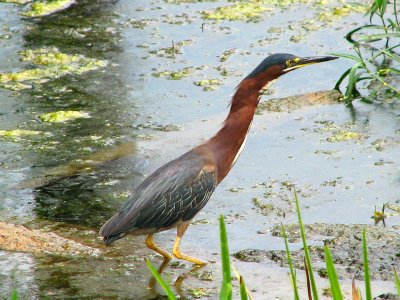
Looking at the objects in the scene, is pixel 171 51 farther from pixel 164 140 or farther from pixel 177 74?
pixel 164 140

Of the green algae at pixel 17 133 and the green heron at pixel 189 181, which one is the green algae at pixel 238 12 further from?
the green heron at pixel 189 181

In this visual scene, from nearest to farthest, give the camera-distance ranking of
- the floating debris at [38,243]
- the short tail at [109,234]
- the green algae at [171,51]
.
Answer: the short tail at [109,234] < the floating debris at [38,243] < the green algae at [171,51]

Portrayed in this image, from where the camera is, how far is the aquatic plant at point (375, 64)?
23.6 ft

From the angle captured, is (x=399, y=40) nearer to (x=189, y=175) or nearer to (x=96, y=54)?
(x=96, y=54)

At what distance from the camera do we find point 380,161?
260 inches

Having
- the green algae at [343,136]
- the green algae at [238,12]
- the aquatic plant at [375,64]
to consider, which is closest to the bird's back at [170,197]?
the green algae at [343,136]

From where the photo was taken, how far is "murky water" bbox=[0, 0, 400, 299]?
5145 millimetres

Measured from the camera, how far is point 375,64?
834 cm

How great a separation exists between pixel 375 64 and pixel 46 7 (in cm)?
381

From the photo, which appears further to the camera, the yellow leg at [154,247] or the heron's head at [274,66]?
the heron's head at [274,66]

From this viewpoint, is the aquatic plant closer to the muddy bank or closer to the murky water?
the murky water

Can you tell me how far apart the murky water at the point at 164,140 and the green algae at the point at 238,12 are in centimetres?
12

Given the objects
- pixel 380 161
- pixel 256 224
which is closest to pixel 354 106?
pixel 380 161

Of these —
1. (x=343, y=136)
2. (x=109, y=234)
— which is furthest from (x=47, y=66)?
(x=109, y=234)
